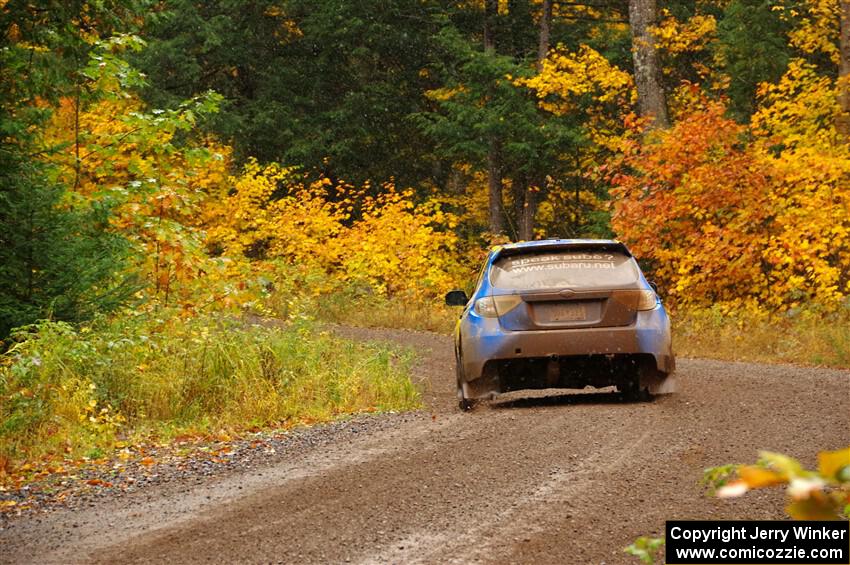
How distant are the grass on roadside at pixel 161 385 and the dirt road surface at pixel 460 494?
1211 mm

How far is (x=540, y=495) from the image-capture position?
23.9ft

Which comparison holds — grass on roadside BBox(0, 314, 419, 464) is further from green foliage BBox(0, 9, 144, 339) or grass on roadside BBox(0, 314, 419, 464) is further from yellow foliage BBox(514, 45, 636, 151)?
yellow foliage BBox(514, 45, 636, 151)

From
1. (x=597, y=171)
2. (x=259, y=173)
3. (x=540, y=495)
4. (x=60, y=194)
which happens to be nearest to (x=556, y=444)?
(x=540, y=495)

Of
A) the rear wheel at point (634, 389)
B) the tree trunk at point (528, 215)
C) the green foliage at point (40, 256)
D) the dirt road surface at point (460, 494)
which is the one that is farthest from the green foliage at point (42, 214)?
the tree trunk at point (528, 215)

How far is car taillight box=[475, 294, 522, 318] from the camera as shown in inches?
459

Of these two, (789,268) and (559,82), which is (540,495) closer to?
(789,268)

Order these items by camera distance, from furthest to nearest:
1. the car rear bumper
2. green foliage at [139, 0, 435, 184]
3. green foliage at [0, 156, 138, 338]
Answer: green foliage at [139, 0, 435, 184]
green foliage at [0, 156, 138, 338]
the car rear bumper

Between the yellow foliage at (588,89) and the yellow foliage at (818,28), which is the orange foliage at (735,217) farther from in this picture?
the yellow foliage at (818,28)

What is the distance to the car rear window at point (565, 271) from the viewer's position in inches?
463

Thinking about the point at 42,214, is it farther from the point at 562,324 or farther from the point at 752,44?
the point at 752,44

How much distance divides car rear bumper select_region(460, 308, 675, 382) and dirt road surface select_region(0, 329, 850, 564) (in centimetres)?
57

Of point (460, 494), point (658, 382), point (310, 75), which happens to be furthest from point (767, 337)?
point (310, 75)

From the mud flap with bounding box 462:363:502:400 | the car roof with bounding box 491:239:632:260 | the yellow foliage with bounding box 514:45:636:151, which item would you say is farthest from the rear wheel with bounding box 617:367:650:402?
the yellow foliage with bounding box 514:45:636:151

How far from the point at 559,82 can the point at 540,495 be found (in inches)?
1008
